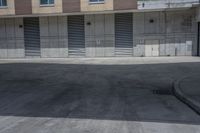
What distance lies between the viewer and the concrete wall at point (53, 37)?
97.4 feet

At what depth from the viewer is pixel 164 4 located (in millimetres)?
25984

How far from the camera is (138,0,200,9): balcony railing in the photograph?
2534 cm

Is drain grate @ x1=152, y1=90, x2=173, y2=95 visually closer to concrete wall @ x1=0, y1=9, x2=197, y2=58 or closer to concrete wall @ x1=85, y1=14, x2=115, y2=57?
concrete wall @ x1=0, y1=9, x2=197, y2=58

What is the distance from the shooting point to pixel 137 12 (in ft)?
92.6

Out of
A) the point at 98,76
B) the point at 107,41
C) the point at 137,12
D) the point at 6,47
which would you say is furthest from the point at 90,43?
the point at 98,76

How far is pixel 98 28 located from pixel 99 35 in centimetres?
74

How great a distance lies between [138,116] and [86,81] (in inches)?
254

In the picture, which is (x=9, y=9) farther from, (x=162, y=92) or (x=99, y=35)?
(x=162, y=92)

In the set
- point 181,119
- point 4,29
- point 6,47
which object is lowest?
point 181,119

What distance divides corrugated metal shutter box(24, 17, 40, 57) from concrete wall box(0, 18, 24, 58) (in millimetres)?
548

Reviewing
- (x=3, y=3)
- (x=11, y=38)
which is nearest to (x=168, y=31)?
(x=11, y=38)

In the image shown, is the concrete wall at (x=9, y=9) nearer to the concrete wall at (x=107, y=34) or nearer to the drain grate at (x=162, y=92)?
the concrete wall at (x=107, y=34)

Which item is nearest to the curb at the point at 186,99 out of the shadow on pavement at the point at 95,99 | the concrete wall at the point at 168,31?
the shadow on pavement at the point at 95,99

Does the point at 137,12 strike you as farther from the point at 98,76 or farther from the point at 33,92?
the point at 33,92
